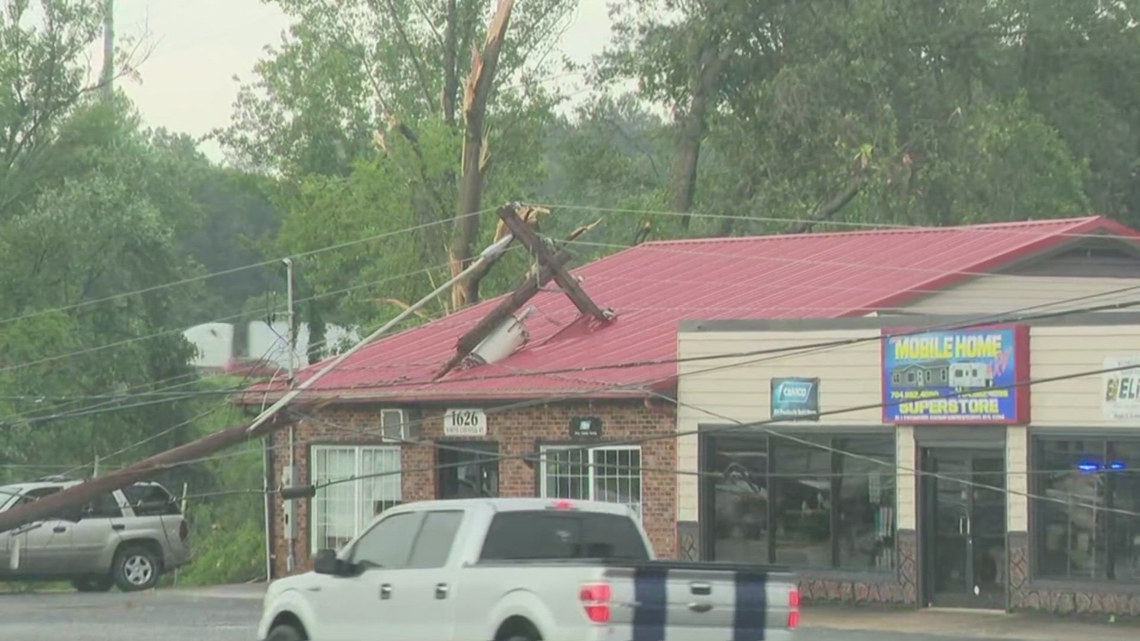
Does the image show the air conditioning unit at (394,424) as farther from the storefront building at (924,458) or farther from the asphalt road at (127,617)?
the storefront building at (924,458)

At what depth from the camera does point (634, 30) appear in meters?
52.1

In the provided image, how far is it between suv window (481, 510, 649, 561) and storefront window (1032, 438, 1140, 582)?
11053mm

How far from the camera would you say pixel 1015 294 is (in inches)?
1244

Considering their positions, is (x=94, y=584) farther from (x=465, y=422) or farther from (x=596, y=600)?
(x=596, y=600)

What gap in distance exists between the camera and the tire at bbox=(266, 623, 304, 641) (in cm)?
1789

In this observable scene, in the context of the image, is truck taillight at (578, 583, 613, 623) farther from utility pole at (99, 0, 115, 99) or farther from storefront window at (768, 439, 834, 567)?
utility pole at (99, 0, 115, 99)

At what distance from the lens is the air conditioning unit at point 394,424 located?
34.2 metres

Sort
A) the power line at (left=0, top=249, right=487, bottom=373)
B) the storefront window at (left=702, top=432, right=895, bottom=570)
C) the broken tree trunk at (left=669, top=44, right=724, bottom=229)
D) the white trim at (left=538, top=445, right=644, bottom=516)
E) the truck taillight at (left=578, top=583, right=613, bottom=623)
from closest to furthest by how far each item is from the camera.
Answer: the truck taillight at (left=578, top=583, right=613, bottom=623)
the storefront window at (left=702, top=432, right=895, bottom=570)
the white trim at (left=538, top=445, right=644, bottom=516)
the power line at (left=0, top=249, right=487, bottom=373)
the broken tree trunk at (left=669, top=44, right=724, bottom=229)

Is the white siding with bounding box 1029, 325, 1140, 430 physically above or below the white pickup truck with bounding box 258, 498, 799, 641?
above

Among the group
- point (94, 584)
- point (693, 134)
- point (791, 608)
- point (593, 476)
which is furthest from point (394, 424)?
point (791, 608)

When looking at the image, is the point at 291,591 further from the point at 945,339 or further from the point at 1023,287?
the point at 1023,287

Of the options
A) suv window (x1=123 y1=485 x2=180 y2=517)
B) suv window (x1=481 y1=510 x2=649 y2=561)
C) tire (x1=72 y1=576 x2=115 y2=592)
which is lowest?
tire (x1=72 y1=576 x2=115 y2=592)

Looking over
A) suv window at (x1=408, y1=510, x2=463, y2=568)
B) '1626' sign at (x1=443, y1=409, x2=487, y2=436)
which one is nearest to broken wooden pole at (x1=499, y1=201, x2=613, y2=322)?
'1626' sign at (x1=443, y1=409, x2=487, y2=436)

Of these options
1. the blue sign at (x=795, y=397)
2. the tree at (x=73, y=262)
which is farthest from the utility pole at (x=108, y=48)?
the blue sign at (x=795, y=397)
